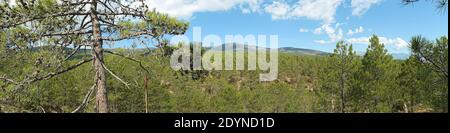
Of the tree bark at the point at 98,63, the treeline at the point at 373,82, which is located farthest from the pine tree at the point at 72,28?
the treeline at the point at 373,82

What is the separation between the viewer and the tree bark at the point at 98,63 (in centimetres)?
880

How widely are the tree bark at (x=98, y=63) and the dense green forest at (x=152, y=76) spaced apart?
19 millimetres

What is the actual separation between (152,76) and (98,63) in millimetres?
1511

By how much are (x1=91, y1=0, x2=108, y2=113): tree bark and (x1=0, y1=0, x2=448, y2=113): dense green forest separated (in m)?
0.02

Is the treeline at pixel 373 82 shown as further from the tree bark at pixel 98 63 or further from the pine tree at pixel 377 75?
the tree bark at pixel 98 63

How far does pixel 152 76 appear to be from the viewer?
10.1m

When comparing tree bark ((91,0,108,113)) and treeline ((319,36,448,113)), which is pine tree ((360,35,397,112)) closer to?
treeline ((319,36,448,113))

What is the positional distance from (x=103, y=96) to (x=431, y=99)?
2646 cm

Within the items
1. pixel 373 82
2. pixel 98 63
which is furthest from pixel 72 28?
pixel 373 82

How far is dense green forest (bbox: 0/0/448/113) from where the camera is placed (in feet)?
27.8

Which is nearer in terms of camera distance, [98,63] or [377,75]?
[98,63]

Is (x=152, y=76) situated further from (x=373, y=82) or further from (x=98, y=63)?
(x=373, y=82)
